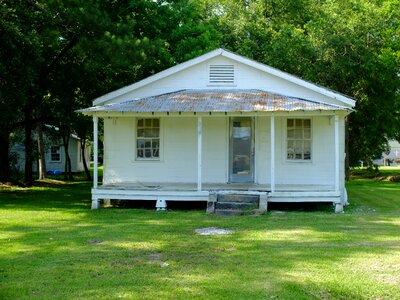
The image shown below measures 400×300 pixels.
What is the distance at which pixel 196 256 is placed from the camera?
815 cm

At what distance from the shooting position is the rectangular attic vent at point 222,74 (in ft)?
54.2

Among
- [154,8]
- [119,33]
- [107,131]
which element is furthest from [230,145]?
[154,8]

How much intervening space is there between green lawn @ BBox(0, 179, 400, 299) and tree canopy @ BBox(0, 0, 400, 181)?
5489 mm

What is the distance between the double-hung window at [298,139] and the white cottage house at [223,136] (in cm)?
3

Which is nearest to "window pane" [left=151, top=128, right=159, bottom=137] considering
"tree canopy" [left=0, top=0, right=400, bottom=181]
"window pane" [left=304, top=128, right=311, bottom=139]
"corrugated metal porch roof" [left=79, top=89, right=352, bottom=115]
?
"corrugated metal porch roof" [left=79, top=89, right=352, bottom=115]

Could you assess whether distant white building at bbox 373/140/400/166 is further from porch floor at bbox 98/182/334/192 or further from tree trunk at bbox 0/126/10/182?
porch floor at bbox 98/182/334/192

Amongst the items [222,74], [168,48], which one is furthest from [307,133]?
[168,48]

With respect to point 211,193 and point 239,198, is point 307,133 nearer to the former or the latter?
point 239,198

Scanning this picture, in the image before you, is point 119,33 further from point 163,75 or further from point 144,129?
point 144,129

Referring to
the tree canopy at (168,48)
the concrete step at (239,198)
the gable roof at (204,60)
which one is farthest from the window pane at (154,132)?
the concrete step at (239,198)

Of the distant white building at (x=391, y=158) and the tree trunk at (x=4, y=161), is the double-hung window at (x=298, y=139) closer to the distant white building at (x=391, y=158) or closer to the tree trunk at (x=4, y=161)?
the tree trunk at (x=4, y=161)

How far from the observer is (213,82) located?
653 inches

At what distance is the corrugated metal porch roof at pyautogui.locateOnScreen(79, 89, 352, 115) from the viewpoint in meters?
14.0

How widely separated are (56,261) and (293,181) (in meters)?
9.53
